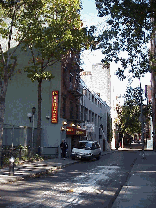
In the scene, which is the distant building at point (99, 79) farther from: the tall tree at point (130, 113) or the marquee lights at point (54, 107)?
the marquee lights at point (54, 107)

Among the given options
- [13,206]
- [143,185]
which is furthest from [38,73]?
[13,206]

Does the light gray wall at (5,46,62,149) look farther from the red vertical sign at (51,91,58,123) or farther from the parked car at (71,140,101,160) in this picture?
the parked car at (71,140,101,160)

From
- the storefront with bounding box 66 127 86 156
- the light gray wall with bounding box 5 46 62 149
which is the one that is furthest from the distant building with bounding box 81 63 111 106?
the light gray wall with bounding box 5 46 62 149

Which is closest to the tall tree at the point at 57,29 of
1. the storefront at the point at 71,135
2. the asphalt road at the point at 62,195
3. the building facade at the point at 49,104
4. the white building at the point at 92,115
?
the building facade at the point at 49,104

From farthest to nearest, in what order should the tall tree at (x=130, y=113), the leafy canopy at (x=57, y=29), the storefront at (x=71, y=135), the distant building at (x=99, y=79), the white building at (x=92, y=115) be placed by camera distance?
1. the distant building at (x=99, y=79)
2. the tall tree at (x=130, y=113)
3. the white building at (x=92, y=115)
4. the storefront at (x=71, y=135)
5. the leafy canopy at (x=57, y=29)

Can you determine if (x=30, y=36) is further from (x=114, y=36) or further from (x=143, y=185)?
(x=143, y=185)

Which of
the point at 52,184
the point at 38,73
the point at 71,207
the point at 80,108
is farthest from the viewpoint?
the point at 80,108

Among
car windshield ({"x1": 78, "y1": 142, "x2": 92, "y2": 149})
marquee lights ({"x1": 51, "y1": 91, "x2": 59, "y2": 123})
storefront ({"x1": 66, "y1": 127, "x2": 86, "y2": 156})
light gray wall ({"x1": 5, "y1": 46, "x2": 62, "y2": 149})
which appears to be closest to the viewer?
car windshield ({"x1": 78, "y1": 142, "x2": 92, "y2": 149})

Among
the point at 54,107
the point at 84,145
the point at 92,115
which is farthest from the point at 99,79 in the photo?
the point at 84,145

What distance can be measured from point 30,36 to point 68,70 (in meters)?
10.8

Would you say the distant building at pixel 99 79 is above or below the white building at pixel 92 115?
above

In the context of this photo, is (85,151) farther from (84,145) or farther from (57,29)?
(57,29)

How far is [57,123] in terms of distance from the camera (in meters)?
25.6

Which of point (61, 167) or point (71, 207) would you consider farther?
point (61, 167)
